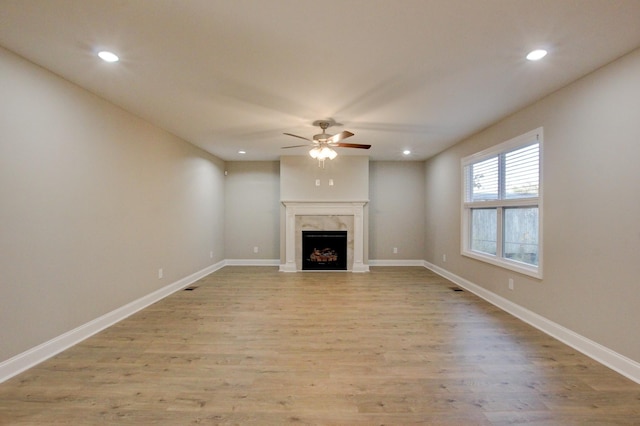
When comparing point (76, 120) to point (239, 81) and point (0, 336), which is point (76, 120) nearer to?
point (239, 81)

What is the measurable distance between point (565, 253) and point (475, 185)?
200cm

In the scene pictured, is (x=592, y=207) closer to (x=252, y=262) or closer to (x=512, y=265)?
(x=512, y=265)

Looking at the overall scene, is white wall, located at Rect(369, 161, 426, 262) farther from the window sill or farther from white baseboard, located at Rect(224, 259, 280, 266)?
white baseboard, located at Rect(224, 259, 280, 266)

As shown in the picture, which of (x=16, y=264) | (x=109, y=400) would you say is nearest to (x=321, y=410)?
(x=109, y=400)

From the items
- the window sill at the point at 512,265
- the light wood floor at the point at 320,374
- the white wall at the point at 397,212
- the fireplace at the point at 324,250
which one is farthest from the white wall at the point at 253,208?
the window sill at the point at 512,265

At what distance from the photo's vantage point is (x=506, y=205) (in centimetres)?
372

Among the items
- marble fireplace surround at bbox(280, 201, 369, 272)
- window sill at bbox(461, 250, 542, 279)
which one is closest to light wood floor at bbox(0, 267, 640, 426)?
window sill at bbox(461, 250, 542, 279)

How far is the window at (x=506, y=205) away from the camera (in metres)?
3.23

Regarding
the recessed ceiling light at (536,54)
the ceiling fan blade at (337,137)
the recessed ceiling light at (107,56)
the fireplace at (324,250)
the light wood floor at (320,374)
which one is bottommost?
the light wood floor at (320,374)

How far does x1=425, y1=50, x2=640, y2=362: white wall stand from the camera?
219cm

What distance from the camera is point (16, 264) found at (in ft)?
7.18

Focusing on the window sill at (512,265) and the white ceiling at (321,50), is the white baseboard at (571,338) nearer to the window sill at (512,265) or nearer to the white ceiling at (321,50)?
the window sill at (512,265)

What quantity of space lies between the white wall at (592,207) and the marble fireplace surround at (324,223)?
3.16 m

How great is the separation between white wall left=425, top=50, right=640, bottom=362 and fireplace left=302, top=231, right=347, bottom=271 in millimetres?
3409
